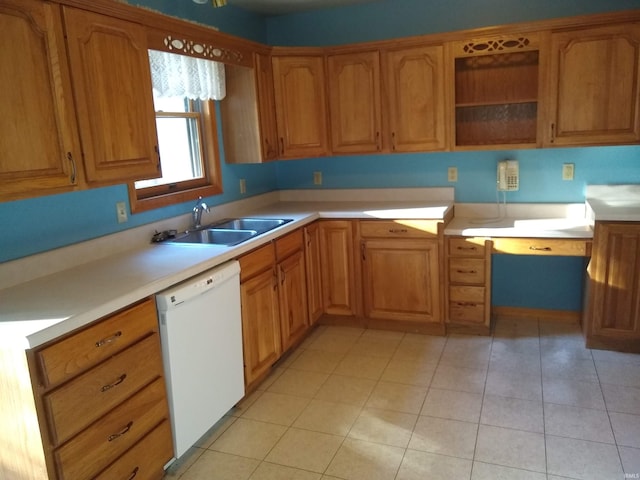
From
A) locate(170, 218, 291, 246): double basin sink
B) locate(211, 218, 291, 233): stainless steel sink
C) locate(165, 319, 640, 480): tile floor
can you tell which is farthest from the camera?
locate(211, 218, 291, 233): stainless steel sink

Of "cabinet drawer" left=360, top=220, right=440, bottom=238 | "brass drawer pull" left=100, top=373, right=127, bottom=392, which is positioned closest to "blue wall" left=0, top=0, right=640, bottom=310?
"cabinet drawer" left=360, top=220, right=440, bottom=238

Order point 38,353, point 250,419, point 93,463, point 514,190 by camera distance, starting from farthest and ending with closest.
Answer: point 514,190
point 250,419
point 93,463
point 38,353

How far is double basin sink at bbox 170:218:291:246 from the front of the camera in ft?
9.98

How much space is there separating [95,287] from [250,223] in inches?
58.5

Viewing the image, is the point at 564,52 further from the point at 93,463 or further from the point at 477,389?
the point at 93,463

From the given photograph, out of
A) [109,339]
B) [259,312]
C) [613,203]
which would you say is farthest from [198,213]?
[613,203]

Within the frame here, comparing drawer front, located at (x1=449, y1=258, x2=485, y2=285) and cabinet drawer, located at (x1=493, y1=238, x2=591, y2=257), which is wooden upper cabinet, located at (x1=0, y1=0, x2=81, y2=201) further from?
cabinet drawer, located at (x1=493, y1=238, x2=591, y2=257)

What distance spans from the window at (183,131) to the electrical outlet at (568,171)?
2.41 meters

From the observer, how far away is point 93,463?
1819 mm

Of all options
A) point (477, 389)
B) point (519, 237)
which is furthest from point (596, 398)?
point (519, 237)

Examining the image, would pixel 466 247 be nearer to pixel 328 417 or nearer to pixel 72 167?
pixel 328 417

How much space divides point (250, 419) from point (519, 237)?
2.00 meters

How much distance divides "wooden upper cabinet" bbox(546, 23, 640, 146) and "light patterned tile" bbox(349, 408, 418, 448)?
80.8 inches

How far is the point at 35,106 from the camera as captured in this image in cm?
192
